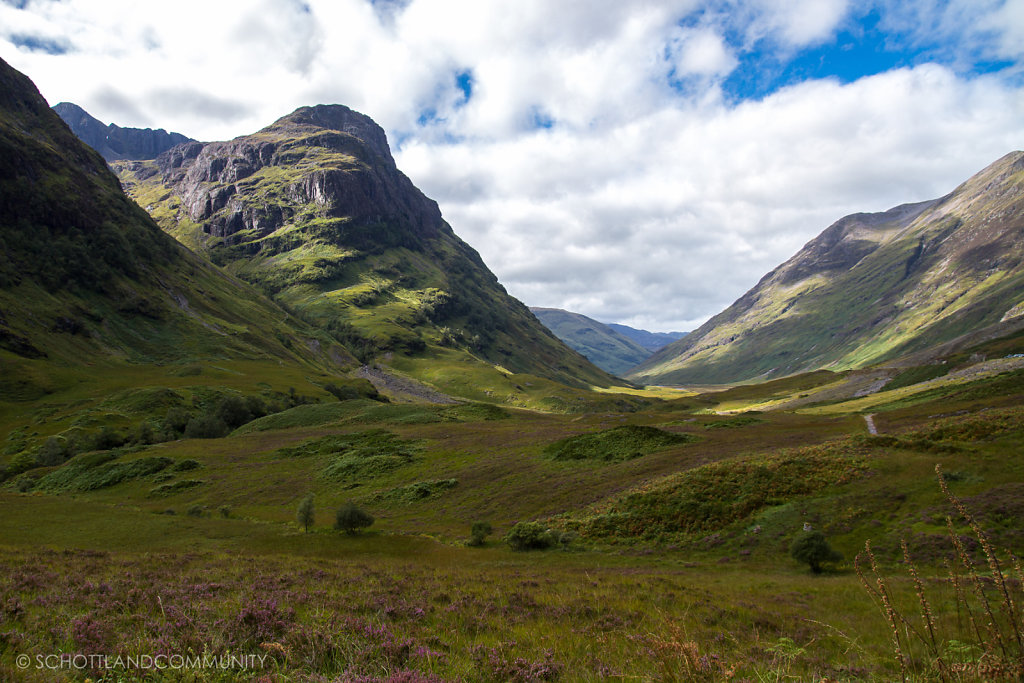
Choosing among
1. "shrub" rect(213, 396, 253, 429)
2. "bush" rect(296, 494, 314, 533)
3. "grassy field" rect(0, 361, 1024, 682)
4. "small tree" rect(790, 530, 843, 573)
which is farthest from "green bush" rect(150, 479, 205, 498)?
"small tree" rect(790, 530, 843, 573)

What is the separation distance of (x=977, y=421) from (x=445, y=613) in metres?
51.2

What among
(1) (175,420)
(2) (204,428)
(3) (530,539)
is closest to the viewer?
(3) (530,539)

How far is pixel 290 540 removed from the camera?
35.0 metres

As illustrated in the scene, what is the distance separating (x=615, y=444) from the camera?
6031 cm

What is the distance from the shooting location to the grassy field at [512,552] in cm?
797

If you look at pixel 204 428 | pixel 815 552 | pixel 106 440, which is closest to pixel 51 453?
pixel 106 440

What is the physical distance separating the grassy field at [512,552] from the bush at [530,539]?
138 centimetres

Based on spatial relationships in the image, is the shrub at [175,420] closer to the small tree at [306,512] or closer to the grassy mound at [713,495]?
the small tree at [306,512]

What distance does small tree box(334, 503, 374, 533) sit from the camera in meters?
37.7

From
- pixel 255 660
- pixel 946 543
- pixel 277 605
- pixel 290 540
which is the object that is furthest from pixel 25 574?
pixel 946 543

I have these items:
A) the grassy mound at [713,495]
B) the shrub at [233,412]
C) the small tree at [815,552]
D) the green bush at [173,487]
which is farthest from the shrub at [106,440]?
the small tree at [815,552]

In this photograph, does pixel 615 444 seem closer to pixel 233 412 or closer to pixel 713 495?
pixel 713 495

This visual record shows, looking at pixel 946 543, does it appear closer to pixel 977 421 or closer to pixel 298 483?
pixel 977 421

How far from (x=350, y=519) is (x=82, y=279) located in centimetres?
17013
